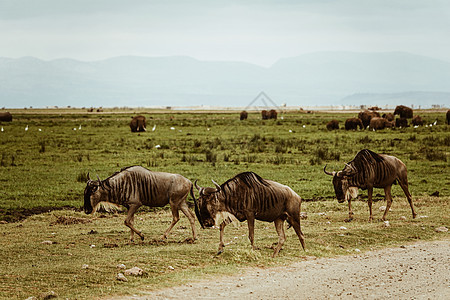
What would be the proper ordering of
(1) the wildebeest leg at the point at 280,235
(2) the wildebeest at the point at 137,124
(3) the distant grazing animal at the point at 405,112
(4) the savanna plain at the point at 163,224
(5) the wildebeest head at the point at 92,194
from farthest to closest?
(3) the distant grazing animal at the point at 405,112 < (2) the wildebeest at the point at 137,124 < (5) the wildebeest head at the point at 92,194 < (1) the wildebeest leg at the point at 280,235 < (4) the savanna plain at the point at 163,224

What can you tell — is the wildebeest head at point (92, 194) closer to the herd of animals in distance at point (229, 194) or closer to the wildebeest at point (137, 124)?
the herd of animals in distance at point (229, 194)

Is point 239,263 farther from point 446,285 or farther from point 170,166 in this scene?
point 170,166

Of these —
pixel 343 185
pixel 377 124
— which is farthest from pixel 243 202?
pixel 377 124

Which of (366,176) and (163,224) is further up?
(366,176)

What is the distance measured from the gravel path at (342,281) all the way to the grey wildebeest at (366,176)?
373 cm

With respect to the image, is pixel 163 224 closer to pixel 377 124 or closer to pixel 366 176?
pixel 366 176


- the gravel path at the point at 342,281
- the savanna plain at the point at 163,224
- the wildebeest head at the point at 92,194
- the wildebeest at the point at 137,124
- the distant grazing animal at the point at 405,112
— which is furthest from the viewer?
the distant grazing animal at the point at 405,112

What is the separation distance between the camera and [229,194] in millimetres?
11109

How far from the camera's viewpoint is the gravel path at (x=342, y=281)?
908 cm

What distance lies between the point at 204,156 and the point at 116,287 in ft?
73.9

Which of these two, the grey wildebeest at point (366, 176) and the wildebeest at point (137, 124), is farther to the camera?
the wildebeest at point (137, 124)

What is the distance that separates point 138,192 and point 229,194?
9.54ft

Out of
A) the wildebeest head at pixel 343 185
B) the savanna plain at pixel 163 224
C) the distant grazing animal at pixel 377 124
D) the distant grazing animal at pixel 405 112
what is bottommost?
the savanna plain at pixel 163 224

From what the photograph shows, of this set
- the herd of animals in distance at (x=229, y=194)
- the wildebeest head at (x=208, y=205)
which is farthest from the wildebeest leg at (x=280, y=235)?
the wildebeest head at (x=208, y=205)
